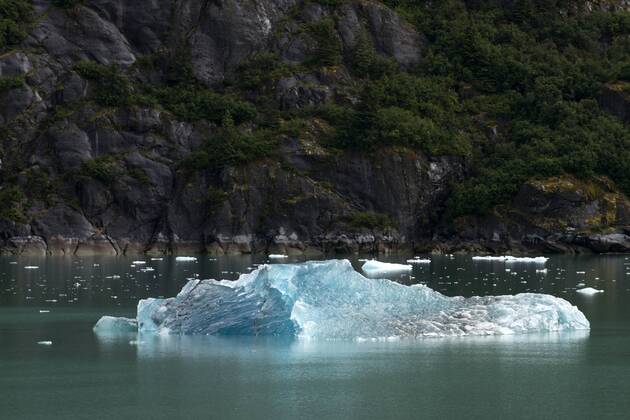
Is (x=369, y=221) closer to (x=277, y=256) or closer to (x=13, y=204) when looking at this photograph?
(x=277, y=256)

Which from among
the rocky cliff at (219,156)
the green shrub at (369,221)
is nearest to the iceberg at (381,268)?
the rocky cliff at (219,156)

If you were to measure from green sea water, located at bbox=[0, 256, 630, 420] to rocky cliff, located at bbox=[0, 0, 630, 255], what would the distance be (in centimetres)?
5536

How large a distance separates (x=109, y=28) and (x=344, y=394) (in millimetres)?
93189

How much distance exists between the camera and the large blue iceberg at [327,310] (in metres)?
33.9

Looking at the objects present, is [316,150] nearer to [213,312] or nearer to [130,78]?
[130,78]

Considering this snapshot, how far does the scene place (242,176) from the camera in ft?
334

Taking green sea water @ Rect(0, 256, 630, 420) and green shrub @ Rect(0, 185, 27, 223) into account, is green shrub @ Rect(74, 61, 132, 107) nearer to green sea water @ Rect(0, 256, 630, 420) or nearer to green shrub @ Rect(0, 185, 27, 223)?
green shrub @ Rect(0, 185, 27, 223)

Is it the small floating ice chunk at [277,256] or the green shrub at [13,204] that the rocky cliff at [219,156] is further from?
the small floating ice chunk at [277,256]

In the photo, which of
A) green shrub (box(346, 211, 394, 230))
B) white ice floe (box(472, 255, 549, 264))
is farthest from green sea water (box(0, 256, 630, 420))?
green shrub (box(346, 211, 394, 230))

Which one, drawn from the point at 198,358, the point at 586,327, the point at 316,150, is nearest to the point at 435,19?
the point at 316,150

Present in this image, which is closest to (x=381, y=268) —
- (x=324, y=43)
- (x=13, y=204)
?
(x=13, y=204)

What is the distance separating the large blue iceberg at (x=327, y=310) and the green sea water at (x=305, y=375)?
75 centimetres

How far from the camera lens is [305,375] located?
27.8 m

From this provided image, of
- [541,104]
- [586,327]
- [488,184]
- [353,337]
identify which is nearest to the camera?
[353,337]
